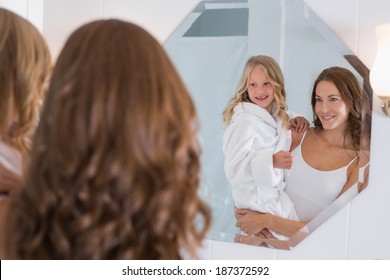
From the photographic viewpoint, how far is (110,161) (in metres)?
0.53

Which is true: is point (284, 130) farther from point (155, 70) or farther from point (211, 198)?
point (155, 70)

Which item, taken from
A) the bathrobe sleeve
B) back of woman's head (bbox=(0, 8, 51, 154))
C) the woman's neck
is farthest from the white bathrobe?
back of woman's head (bbox=(0, 8, 51, 154))

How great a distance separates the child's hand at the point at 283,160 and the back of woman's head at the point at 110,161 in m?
0.96

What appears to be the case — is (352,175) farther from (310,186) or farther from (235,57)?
(235,57)

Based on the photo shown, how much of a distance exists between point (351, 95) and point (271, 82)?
0.22 m

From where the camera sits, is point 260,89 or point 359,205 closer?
point 359,205

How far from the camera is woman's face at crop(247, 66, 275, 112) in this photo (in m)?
1.52

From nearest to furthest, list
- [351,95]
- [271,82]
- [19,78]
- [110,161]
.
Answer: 1. [110,161]
2. [19,78]
3. [351,95]
4. [271,82]

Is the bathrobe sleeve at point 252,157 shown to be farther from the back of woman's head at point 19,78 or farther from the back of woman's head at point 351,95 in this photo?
the back of woman's head at point 19,78

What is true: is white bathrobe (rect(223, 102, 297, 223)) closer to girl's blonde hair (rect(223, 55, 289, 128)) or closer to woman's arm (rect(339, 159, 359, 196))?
girl's blonde hair (rect(223, 55, 289, 128))

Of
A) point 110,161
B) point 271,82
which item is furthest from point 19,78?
point 271,82

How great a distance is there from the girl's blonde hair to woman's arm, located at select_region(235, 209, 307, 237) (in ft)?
0.83

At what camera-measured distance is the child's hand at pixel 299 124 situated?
1.48m

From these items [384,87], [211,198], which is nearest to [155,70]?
[384,87]
